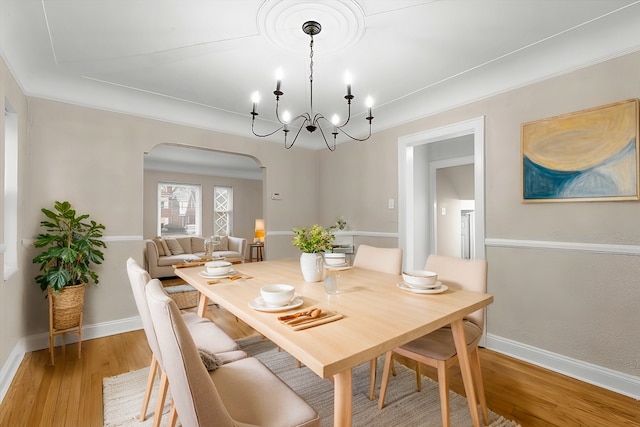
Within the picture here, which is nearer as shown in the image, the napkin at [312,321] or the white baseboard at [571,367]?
the napkin at [312,321]

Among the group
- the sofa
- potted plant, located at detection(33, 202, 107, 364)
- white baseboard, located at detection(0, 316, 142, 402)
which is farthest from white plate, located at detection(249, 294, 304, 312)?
the sofa

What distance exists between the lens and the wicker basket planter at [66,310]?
2398mm

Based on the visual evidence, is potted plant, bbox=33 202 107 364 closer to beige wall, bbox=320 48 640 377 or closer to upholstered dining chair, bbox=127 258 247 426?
upholstered dining chair, bbox=127 258 247 426

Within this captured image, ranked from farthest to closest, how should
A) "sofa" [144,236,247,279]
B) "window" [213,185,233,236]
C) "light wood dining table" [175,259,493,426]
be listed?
"window" [213,185,233,236] < "sofa" [144,236,247,279] < "light wood dining table" [175,259,493,426]

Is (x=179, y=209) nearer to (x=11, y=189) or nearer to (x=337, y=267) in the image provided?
(x=11, y=189)

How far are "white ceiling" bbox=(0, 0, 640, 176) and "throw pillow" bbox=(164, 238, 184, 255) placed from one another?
3.76 m

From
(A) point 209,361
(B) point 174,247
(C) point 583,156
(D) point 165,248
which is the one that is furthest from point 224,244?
(C) point 583,156

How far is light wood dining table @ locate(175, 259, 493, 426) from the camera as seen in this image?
896 mm

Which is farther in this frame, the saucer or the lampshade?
the lampshade

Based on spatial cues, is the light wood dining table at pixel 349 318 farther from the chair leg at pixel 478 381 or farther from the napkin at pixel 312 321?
the chair leg at pixel 478 381

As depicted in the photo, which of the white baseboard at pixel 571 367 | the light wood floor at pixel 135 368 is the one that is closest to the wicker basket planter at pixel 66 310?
the light wood floor at pixel 135 368

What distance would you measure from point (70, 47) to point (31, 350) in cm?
246

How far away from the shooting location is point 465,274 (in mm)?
1772

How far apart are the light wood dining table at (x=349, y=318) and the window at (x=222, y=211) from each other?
20.4 feet
